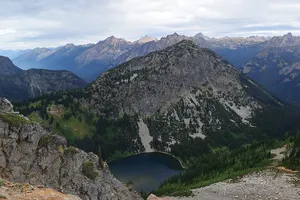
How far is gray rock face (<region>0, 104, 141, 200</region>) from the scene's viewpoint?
6569cm

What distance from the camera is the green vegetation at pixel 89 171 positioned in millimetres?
75119

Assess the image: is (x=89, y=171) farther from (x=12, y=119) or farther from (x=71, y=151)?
(x=12, y=119)

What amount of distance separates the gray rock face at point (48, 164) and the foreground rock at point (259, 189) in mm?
19979

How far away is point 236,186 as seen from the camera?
8025cm

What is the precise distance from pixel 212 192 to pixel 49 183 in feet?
127

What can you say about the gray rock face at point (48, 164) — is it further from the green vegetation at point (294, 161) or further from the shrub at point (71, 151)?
the green vegetation at point (294, 161)

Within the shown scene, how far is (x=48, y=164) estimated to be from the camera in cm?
7225

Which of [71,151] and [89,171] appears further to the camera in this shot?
[71,151]

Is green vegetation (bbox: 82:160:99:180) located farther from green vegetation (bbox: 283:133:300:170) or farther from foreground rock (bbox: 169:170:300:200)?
green vegetation (bbox: 283:133:300:170)

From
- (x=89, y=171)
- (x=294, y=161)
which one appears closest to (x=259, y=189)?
(x=294, y=161)

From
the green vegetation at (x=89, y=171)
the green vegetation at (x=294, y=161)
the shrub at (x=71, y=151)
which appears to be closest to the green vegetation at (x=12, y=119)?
the shrub at (x=71, y=151)

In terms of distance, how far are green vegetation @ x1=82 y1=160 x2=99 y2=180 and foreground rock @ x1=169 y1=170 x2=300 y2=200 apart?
22.6 m

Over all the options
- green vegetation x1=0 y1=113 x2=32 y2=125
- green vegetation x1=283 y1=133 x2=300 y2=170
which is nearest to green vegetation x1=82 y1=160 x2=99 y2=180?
green vegetation x1=0 y1=113 x2=32 y2=125

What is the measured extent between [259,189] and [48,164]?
46.5 meters
